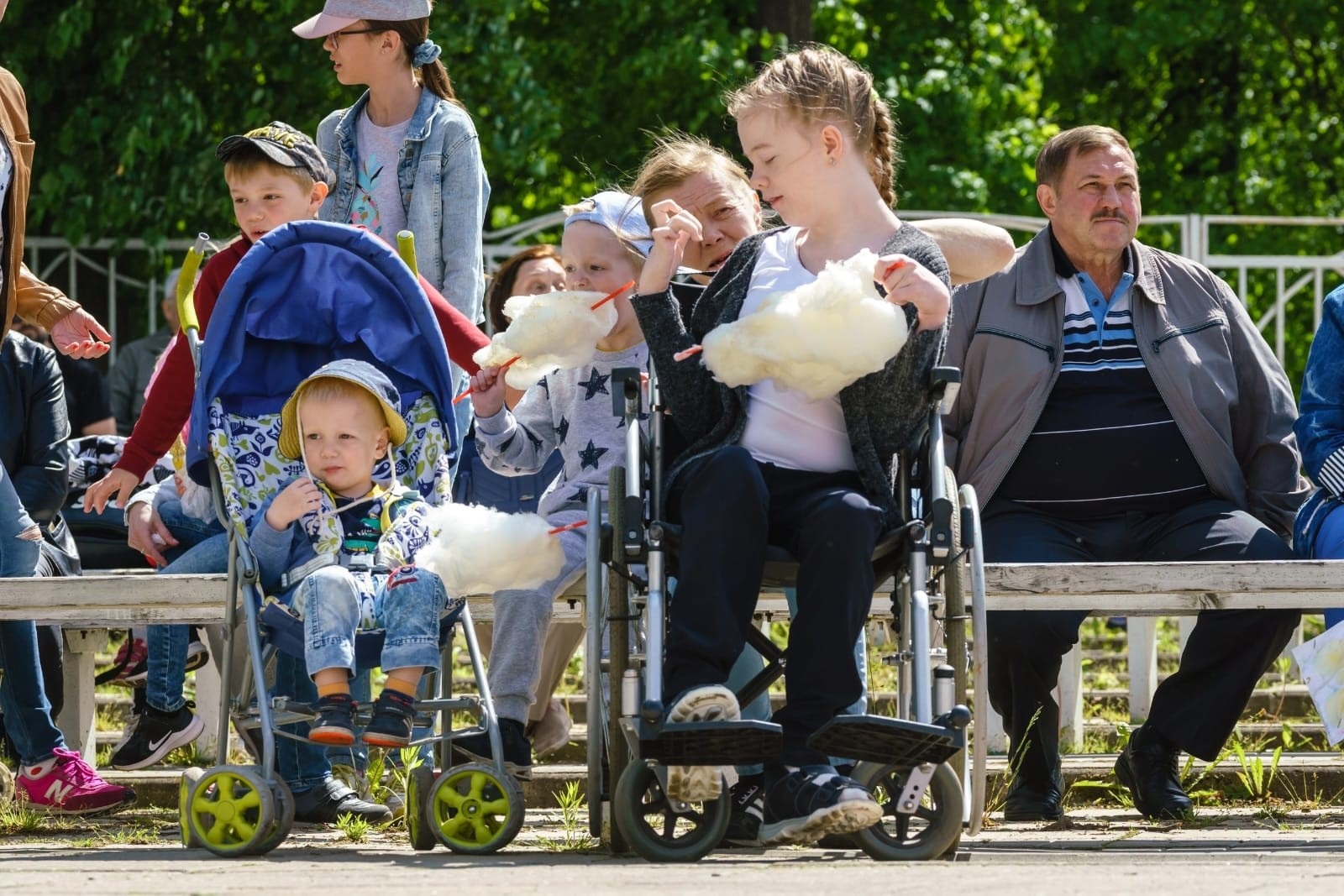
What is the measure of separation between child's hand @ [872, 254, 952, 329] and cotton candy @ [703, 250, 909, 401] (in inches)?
0.9

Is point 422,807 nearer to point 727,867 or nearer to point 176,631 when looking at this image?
point 727,867

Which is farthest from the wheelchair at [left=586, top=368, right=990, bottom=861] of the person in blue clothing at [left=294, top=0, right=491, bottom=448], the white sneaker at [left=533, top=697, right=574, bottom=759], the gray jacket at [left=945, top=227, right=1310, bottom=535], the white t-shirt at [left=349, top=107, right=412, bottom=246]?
the white t-shirt at [left=349, top=107, right=412, bottom=246]

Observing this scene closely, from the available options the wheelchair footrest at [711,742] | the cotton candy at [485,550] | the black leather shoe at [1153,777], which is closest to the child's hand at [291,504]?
the cotton candy at [485,550]

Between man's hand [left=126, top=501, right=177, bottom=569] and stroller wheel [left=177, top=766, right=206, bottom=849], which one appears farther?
man's hand [left=126, top=501, right=177, bottom=569]

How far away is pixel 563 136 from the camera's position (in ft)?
45.1

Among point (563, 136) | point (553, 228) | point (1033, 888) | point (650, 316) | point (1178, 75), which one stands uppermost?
point (1178, 75)

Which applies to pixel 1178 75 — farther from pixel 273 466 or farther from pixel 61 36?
pixel 273 466

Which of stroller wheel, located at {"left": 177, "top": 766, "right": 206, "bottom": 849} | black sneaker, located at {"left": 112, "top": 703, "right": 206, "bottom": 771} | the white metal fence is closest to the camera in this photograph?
stroller wheel, located at {"left": 177, "top": 766, "right": 206, "bottom": 849}

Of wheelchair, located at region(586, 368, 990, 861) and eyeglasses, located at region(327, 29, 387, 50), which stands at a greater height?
eyeglasses, located at region(327, 29, 387, 50)

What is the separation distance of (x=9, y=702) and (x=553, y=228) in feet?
21.7

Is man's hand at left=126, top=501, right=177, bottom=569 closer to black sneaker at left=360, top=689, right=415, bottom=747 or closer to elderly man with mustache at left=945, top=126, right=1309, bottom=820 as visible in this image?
black sneaker at left=360, top=689, right=415, bottom=747

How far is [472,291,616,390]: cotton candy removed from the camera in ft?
15.3

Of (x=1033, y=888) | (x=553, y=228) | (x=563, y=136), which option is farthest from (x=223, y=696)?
(x=563, y=136)

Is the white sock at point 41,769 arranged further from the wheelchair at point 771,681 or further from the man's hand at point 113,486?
the wheelchair at point 771,681
